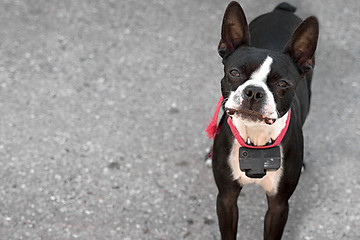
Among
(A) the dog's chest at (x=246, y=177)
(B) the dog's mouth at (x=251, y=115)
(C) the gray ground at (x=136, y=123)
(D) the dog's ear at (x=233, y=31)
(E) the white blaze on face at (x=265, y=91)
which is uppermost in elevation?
(D) the dog's ear at (x=233, y=31)

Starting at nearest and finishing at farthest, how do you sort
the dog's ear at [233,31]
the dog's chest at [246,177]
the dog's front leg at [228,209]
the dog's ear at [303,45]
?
the dog's ear at [303,45] < the dog's ear at [233,31] < the dog's chest at [246,177] < the dog's front leg at [228,209]

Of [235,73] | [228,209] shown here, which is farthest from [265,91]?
[228,209]

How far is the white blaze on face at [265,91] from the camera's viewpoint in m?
3.03

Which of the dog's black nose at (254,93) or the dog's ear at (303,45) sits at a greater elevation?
the dog's ear at (303,45)

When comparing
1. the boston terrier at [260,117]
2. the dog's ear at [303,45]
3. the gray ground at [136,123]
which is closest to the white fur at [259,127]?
the boston terrier at [260,117]

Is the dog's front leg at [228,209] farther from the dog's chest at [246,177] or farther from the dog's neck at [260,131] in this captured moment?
the dog's neck at [260,131]

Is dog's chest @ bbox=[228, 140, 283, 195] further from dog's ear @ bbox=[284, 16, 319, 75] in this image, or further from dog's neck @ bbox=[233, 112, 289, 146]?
dog's ear @ bbox=[284, 16, 319, 75]

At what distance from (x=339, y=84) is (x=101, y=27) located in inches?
94.4

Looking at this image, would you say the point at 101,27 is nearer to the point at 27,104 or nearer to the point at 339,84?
the point at 27,104

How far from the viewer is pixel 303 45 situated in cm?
327

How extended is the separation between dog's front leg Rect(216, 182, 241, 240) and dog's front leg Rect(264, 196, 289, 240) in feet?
0.64

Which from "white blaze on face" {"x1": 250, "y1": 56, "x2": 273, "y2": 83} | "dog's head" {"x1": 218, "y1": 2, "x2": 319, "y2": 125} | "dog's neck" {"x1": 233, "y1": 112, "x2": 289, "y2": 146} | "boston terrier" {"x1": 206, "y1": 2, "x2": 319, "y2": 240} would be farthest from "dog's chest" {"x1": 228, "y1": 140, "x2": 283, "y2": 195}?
"white blaze on face" {"x1": 250, "y1": 56, "x2": 273, "y2": 83}

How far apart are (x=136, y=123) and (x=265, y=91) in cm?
226

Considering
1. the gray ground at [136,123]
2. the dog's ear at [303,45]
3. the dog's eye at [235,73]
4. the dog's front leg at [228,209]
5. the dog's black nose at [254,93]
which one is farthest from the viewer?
the gray ground at [136,123]
